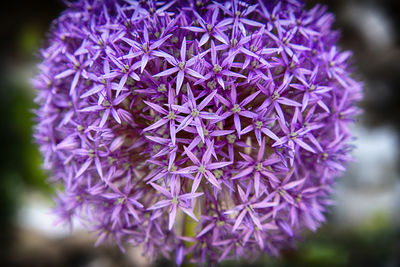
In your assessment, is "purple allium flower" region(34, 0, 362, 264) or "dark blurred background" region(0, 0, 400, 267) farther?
"dark blurred background" region(0, 0, 400, 267)

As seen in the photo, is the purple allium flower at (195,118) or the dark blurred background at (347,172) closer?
the purple allium flower at (195,118)

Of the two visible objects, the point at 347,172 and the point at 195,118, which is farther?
the point at 347,172

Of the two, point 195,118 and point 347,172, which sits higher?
point 347,172

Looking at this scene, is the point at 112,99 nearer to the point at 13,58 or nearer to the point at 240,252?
the point at 240,252
